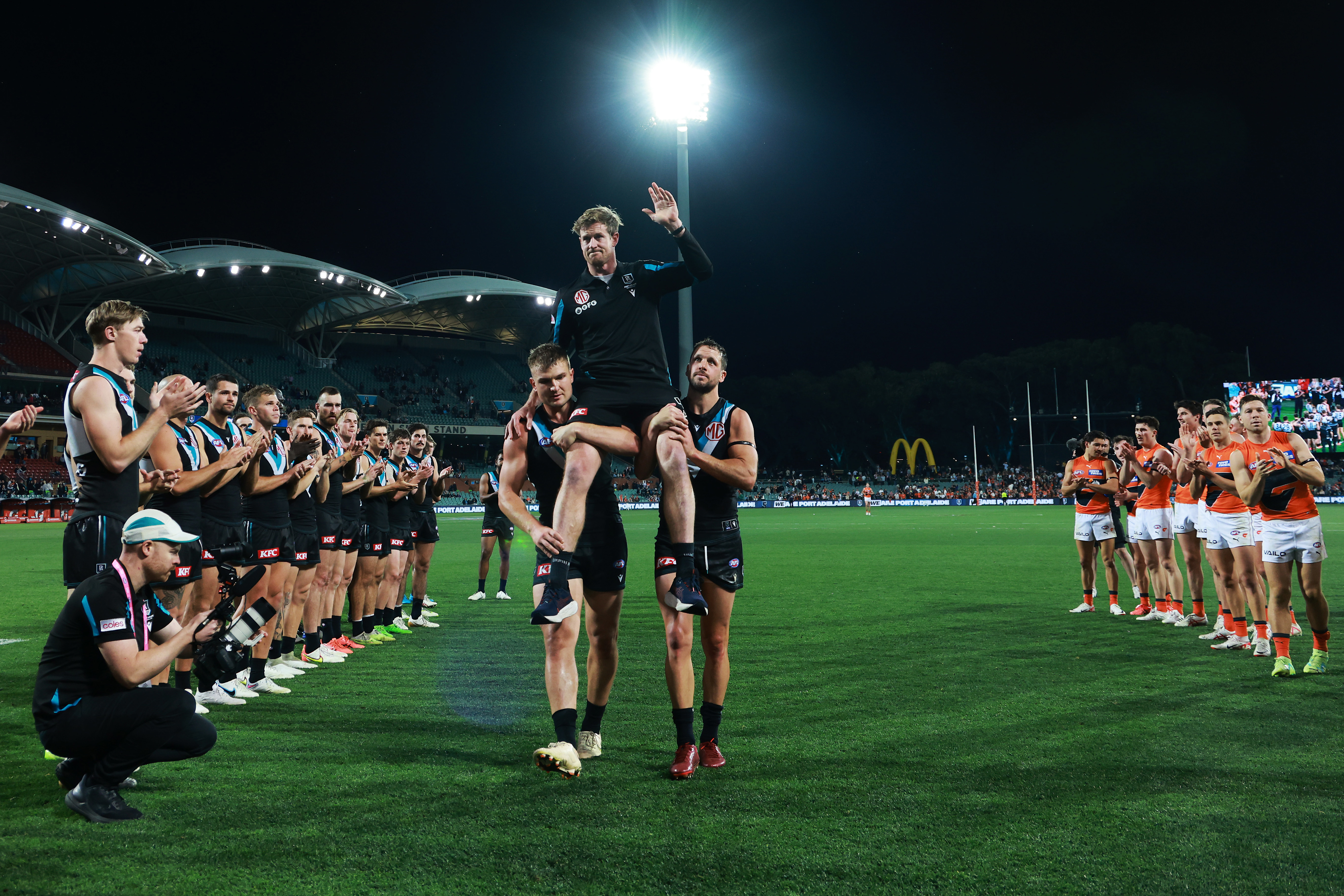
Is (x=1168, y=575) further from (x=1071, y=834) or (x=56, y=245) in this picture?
(x=56, y=245)

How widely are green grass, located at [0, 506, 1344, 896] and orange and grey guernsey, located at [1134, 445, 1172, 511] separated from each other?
2748 millimetres

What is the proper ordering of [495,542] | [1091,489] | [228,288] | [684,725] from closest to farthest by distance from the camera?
[684,725] → [1091,489] → [495,542] → [228,288]

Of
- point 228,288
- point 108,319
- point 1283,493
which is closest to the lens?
point 108,319

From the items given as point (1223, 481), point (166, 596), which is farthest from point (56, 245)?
point (1223, 481)

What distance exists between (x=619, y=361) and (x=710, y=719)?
2.15m

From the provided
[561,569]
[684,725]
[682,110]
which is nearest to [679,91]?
[682,110]

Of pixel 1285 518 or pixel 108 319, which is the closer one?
pixel 108 319

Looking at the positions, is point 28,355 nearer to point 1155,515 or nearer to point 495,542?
point 495,542

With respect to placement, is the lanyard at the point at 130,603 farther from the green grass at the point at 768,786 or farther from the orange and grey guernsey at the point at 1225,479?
the orange and grey guernsey at the point at 1225,479

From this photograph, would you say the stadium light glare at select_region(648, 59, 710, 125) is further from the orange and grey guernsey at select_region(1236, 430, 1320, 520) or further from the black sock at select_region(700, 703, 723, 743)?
the black sock at select_region(700, 703, 723, 743)

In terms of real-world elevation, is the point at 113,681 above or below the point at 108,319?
below

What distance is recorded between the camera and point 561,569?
14.6 feet

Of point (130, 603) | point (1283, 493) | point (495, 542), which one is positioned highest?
point (1283, 493)

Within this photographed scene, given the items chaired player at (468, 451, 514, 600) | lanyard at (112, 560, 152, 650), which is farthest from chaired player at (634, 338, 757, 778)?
chaired player at (468, 451, 514, 600)
